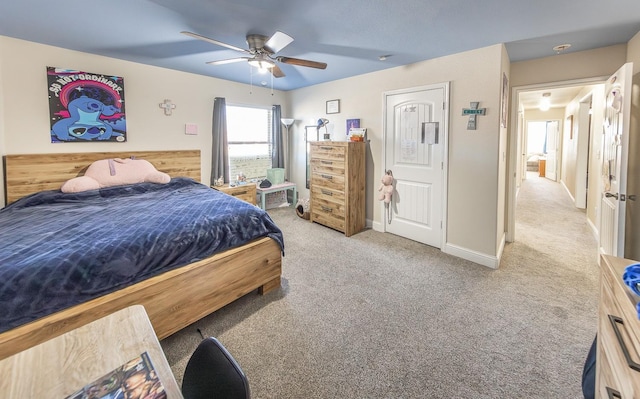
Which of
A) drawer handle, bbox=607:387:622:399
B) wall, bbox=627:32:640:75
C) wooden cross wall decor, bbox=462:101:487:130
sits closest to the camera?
drawer handle, bbox=607:387:622:399

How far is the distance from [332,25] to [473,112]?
71.5 inches

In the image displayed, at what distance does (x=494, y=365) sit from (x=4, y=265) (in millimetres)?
2829

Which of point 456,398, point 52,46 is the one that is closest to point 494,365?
point 456,398

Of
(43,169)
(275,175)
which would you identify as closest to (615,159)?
(275,175)

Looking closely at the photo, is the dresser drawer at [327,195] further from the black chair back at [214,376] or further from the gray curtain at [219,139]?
the black chair back at [214,376]

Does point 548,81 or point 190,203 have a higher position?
point 548,81

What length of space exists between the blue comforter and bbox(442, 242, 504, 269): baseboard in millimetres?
2225

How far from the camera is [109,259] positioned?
1.73 metres

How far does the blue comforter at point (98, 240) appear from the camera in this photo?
4.92 ft

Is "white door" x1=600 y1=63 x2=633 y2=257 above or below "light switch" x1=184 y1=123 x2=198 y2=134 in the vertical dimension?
below

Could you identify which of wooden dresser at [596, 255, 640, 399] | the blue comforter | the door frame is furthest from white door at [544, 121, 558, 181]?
the blue comforter

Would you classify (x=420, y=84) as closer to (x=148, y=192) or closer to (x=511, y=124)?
(x=511, y=124)

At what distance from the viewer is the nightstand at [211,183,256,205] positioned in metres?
4.53

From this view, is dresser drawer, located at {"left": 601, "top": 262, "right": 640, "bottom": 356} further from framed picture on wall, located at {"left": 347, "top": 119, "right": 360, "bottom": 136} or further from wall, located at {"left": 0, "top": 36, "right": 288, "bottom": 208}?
wall, located at {"left": 0, "top": 36, "right": 288, "bottom": 208}
